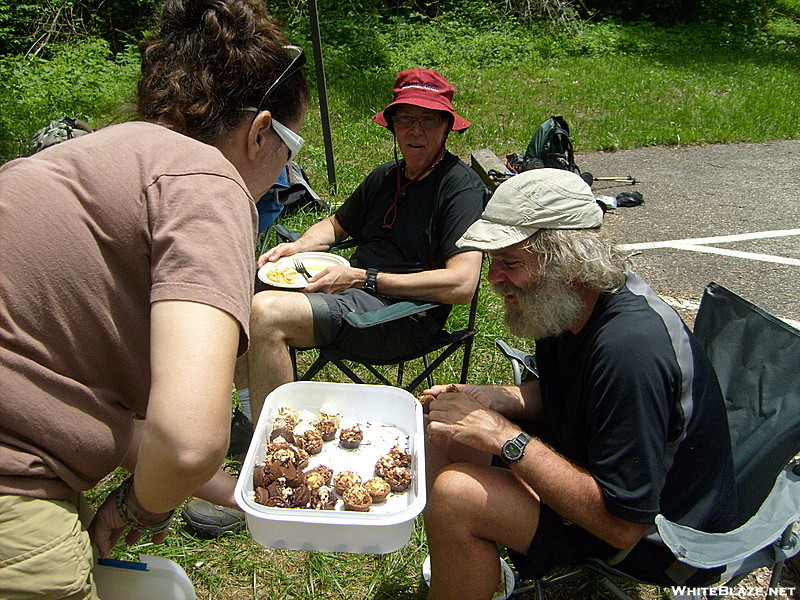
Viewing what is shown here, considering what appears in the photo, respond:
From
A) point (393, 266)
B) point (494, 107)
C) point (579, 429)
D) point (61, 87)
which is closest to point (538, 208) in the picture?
point (579, 429)

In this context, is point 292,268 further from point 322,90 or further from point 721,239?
point 721,239

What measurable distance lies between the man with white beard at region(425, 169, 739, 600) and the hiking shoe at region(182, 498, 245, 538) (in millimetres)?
850

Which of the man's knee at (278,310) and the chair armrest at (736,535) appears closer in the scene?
the chair armrest at (736,535)

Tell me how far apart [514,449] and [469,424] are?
0.15 meters

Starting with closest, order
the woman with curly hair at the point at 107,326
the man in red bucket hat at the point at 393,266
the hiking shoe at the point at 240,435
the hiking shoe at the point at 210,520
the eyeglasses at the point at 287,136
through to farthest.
→ the woman with curly hair at the point at 107,326 → the eyeglasses at the point at 287,136 → the hiking shoe at the point at 210,520 → the man in red bucket hat at the point at 393,266 → the hiking shoe at the point at 240,435

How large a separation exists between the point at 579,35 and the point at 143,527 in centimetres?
1199

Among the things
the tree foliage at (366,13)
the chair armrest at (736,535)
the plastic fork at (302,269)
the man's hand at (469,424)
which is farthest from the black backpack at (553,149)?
the tree foliage at (366,13)

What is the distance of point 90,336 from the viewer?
1034mm

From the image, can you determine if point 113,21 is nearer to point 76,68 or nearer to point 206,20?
point 76,68

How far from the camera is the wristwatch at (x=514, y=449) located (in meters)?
1.70

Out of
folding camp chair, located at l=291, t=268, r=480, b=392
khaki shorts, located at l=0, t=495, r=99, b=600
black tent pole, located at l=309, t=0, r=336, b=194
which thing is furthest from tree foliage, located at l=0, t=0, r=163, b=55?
khaki shorts, located at l=0, t=495, r=99, b=600

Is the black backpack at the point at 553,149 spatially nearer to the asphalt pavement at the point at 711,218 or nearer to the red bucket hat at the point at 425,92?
the asphalt pavement at the point at 711,218

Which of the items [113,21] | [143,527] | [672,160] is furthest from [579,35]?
[143,527]

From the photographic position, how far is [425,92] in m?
2.92
